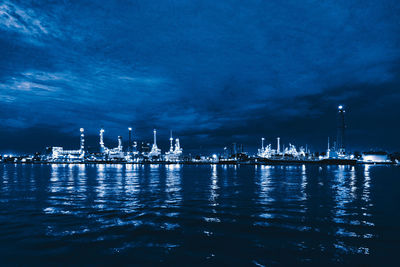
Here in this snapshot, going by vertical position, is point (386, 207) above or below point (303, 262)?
below

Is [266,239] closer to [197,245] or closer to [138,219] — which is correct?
[197,245]

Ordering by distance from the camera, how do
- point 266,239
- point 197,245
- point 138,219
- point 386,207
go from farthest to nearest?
point 386,207 → point 138,219 → point 266,239 → point 197,245

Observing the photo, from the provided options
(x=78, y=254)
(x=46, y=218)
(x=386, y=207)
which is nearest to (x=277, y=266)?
(x=78, y=254)

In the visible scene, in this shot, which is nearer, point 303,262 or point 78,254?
point 303,262

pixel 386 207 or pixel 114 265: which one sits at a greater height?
pixel 114 265

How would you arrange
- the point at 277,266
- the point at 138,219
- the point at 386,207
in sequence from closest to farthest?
the point at 277,266 < the point at 138,219 < the point at 386,207

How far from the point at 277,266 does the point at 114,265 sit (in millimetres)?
5708

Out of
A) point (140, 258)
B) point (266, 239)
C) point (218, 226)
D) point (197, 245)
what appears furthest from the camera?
point (218, 226)

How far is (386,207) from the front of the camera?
63.1 ft

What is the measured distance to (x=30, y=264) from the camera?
329 inches

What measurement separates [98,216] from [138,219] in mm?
2921

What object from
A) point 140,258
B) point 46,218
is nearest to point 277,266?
point 140,258

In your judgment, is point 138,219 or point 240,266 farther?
point 138,219

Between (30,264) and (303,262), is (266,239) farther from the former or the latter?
(30,264)
